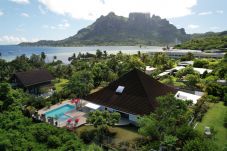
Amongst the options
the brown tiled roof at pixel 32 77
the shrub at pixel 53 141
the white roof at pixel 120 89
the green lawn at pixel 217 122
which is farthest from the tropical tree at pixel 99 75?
the shrub at pixel 53 141

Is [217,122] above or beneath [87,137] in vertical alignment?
above

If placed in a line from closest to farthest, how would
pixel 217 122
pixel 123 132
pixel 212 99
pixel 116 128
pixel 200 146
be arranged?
pixel 200 146
pixel 123 132
pixel 116 128
pixel 217 122
pixel 212 99

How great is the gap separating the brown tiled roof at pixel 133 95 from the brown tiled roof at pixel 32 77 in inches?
622

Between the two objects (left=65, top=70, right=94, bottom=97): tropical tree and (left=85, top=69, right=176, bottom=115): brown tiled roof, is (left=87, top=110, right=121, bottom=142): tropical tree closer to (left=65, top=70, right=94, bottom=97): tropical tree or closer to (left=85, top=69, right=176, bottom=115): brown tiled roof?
(left=85, top=69, right=176, bottom=115): brown tiled roof

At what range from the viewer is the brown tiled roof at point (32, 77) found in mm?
42344

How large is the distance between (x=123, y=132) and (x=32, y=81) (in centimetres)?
2490

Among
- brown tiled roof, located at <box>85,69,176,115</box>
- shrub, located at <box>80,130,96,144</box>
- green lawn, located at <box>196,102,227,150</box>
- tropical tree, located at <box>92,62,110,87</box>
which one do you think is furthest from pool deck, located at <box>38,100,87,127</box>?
green lawn, located at <box>196,102,227,150</box>

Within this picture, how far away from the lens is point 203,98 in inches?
1284

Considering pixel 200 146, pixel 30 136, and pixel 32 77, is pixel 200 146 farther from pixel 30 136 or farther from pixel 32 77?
pixel 32 77

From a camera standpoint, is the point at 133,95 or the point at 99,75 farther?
the point at 99,75

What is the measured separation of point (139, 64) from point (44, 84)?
27749 millimetres

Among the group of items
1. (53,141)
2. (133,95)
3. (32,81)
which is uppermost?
(133,95)

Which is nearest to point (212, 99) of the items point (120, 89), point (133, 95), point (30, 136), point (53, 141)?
point (133, 95)

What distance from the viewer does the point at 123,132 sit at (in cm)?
2592
